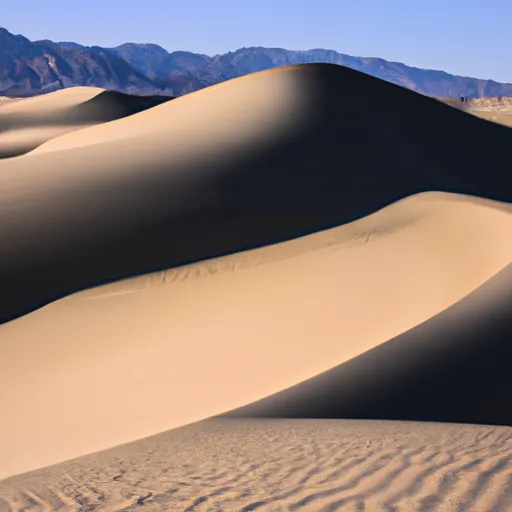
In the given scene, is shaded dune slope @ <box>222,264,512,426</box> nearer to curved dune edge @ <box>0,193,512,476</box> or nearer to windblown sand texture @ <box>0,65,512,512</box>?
windblown sand texture @ <box>0,65,512,512</box>

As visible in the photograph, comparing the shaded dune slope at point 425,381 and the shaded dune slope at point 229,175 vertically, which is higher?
the shaded dune slope at point 229,175

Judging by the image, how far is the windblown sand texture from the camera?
15.5 feet

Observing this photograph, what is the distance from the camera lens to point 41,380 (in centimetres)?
912

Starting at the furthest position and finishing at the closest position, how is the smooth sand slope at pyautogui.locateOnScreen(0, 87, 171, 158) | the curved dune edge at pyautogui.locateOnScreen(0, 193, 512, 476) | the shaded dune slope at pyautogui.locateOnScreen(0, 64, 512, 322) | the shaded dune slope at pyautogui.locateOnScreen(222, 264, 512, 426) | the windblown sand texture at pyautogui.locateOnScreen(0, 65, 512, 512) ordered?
the smooth sand slope at pyautogui.locateOnScreen(0, 87, 171, 158)
the shaded dune slope at pyautogui.locateOnScreen(0, 64, 512, 322)
the curved dune edge at pyautogui.locateOnScreen(0, 193, 512, 476)
the shaded dune slope at pyautogui.locateOnScreen(222, 264, 512, 426)
the windblown sand texture at pyautogui.locateOnScreen(0, 65, 512, 512)

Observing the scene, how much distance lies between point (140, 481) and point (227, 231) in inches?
446

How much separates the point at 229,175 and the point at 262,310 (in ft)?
26.1

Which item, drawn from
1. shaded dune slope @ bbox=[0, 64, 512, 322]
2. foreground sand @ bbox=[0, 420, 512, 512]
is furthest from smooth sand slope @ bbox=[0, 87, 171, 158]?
foreground sand @ bbox=[0, 420, 512, 512]

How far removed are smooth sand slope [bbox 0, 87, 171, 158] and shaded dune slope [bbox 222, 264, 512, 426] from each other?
42.5 m

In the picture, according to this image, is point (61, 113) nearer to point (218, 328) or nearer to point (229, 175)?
point (229, 175)

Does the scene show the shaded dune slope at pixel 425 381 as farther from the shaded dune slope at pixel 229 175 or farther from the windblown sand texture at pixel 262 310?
the shaded dune slope at pixel 229 175

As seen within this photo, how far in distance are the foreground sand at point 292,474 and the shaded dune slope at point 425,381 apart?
0.64 meters

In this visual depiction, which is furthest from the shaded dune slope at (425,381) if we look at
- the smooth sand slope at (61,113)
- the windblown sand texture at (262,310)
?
the smooth sand slope at (61,113)

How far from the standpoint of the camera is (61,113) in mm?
58281

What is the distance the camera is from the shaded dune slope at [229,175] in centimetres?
1408
